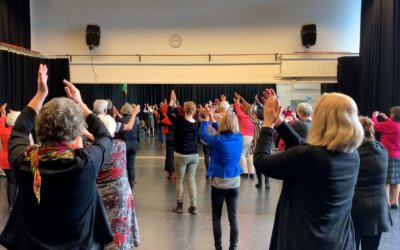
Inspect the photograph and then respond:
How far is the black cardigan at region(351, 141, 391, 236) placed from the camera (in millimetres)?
2650

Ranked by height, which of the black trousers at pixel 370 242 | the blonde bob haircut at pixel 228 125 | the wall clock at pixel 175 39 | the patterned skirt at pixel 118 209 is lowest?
the black trousers at pixel 370 242

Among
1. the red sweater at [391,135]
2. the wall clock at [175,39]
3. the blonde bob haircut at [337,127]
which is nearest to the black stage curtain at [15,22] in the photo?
the wall clock at [175,39]

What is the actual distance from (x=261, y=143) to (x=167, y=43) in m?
8.74

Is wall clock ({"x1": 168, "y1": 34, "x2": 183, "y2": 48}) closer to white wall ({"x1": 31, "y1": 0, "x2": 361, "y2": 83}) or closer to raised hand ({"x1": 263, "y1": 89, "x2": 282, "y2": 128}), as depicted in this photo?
white wall ({"x1": 31, "y1": 0, "x2": 361, "y2": 83})

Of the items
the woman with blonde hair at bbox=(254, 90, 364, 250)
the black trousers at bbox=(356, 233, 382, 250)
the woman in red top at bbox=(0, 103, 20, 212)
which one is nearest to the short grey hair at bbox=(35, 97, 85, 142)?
the woman with blonde hair at bbox=(254, 90, 364, 250)

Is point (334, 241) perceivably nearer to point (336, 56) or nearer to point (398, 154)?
point (398, 154)

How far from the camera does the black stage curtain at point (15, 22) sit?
30.5 ft

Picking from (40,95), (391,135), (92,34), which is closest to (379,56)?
(391,135)

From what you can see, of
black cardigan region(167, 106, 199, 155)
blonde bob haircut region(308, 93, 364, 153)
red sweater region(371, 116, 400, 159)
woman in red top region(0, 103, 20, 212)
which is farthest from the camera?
red sweater region(371, 116, 400, 159)

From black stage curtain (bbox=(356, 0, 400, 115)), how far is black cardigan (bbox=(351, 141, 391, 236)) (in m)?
5.81

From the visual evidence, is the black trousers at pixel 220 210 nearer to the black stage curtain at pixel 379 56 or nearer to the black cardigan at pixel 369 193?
the black cardigan at pixel 369 193

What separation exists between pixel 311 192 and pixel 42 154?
120cm

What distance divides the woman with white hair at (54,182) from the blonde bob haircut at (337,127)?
1.02 meters

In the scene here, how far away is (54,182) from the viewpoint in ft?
4.95
